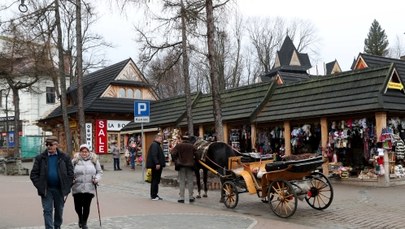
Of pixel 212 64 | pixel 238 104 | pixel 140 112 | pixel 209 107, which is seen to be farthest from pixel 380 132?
pixel 209 107

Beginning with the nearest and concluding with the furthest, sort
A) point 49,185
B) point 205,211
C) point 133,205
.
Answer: point 49,185 → point 205,211 → point 133,205

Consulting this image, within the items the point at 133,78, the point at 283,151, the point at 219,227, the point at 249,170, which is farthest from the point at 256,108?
the point at 133,78

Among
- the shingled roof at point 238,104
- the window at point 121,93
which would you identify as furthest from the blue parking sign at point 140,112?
the window at point 121,93

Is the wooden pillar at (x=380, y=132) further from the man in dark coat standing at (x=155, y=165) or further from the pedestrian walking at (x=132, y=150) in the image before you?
the pedestrian walking at (x=132, y=150)

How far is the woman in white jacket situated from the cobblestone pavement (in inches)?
20.7

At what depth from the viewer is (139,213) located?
1061cm

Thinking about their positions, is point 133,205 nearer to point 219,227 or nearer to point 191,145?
point 191,145

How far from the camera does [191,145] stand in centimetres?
1266

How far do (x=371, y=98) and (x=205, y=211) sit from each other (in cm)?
714

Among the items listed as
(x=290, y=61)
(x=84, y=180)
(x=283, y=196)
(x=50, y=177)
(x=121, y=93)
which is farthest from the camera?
(x=290, y=61)

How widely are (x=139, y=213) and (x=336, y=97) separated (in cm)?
872

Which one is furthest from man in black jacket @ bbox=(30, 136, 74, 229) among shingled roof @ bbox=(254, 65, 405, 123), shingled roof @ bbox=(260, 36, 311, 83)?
shingled roof @ bbox=(260, 36, 311, 83)

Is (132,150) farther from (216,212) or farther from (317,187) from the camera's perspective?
(317,187)

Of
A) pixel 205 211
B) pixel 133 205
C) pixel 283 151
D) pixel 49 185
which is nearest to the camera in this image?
pixel 49 185
